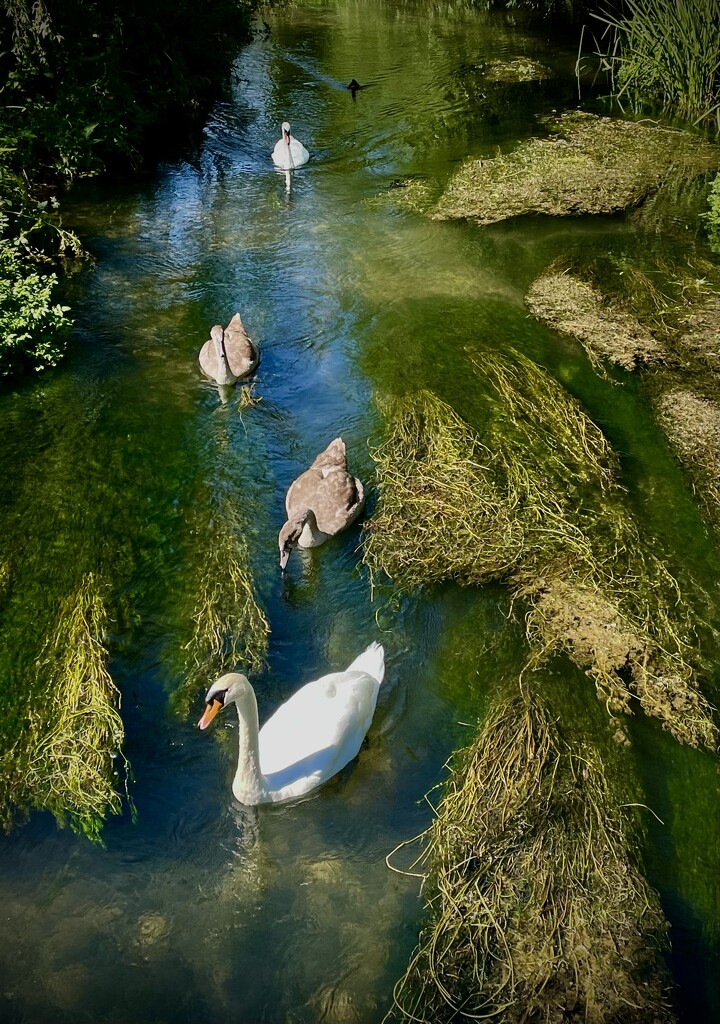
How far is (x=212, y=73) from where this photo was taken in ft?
52.5

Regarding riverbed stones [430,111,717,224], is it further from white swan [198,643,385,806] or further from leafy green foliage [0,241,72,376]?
white swan [198,643,385,806]

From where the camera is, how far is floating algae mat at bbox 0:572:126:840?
481 centimetres

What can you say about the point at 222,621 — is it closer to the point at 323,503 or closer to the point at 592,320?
the point at 323,503

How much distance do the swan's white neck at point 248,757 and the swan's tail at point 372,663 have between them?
0.95 meters

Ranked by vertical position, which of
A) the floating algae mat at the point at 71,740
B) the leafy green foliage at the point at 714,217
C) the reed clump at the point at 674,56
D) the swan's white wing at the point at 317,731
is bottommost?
the floating algae mat at the point at 71,740

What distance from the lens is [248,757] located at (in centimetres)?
470

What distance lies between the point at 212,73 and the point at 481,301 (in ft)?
32.1

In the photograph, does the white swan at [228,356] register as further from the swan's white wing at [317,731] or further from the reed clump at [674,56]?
the reed clump at [674,56]

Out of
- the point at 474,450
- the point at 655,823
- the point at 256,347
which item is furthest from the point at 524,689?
the point at 256,347

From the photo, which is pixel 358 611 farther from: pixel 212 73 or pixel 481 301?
pixel 212 73

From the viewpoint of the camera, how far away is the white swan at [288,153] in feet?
41.1

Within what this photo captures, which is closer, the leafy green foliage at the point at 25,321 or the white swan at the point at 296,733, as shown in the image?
the white swan at the point at 296,733

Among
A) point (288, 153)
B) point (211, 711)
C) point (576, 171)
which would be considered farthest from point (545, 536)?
point (288, 153)

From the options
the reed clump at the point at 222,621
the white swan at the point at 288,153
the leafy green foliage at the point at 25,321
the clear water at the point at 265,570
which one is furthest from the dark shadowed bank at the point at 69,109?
the reed clump at the point at 222,621
